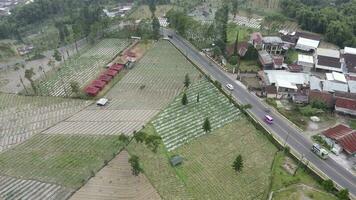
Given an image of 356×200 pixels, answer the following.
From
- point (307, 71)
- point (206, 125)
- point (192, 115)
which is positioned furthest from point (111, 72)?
point (307, 71)

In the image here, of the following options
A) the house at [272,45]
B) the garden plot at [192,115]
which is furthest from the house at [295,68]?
the garden plot at [192,115]

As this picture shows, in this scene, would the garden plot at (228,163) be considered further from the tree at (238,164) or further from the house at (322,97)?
the house at (322,97)

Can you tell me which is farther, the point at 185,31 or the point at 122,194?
the point at 185,31

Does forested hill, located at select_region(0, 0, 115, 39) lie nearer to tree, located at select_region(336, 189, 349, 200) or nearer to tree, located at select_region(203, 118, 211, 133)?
tree, located at select_region(203, 118, 211, 133)

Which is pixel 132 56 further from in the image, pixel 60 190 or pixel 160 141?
pixel 60 190

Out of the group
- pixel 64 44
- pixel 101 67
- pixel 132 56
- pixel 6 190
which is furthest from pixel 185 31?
pixel 6 190

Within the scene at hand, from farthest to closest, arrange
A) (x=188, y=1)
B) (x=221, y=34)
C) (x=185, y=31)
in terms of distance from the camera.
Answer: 1. (x=188, y=1)
2. (x=185, y=31)
3. (x=221, y=34)

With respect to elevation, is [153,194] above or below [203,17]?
below
